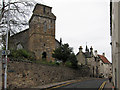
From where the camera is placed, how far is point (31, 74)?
1686 centimetres

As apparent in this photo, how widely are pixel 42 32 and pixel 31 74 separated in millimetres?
17455

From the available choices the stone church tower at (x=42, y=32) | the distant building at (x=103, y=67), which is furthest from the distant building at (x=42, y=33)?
the distant building at (x=103, y=67)

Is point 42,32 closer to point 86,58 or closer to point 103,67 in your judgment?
point 86,58

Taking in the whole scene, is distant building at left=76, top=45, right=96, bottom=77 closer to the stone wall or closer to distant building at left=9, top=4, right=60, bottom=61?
distant building at left=9, top=4, right=60, bottom=61

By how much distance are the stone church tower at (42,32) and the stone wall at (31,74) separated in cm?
785

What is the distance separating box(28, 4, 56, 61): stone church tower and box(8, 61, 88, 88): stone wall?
25.8 feet

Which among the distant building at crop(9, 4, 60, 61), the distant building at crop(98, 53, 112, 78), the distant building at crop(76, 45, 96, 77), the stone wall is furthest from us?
the distant building at crop(98, 53, 112, 78)

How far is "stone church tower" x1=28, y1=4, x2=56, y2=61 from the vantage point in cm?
3242

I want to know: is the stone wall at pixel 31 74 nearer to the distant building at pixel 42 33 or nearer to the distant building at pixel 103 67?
the distant building at pixel 42 33

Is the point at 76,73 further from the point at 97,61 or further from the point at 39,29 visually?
the point at 97,61

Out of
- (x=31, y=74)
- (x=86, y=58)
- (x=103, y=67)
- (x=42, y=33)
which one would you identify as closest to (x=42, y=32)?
(x=42, y=33)

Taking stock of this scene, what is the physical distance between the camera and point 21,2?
12969 millimetres

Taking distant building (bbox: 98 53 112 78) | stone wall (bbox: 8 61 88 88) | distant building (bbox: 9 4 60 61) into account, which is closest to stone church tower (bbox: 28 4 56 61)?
distant building (bbox: 9 4 60 61)

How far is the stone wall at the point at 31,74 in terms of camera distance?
1401 cm
